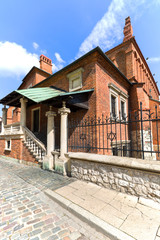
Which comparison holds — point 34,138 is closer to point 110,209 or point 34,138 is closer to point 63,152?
point 63,152

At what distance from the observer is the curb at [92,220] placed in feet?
5.81

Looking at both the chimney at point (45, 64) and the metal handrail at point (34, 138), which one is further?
the chimney at point (45, 64)

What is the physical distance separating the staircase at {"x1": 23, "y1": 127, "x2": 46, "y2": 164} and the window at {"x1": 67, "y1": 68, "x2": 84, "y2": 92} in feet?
13.5

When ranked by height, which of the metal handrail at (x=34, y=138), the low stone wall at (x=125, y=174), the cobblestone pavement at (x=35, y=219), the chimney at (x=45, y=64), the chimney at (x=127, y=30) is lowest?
the cobblestone pavement at (x=35, y=219)

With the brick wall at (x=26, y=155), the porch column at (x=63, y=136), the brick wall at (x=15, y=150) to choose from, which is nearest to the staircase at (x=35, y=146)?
the brick wall at (x=26, y=155)

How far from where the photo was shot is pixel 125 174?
2900 millimetres

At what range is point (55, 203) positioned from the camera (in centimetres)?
285

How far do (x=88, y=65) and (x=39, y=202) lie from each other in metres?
6.92

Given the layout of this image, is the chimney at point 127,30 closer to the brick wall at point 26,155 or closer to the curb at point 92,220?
the brick wall at point 26,155

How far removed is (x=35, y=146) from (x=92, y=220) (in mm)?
5349

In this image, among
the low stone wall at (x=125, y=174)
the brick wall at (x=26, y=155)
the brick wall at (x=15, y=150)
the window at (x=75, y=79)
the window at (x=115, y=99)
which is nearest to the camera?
the low stone wall at (x=125, y=174)

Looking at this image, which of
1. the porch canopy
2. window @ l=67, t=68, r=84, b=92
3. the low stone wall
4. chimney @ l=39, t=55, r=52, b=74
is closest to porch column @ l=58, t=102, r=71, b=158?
the porch canopy

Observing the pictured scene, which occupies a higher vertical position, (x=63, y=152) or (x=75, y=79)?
(x=75, y=79)

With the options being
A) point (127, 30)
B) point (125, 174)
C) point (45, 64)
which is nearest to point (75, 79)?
point (125, 174)
